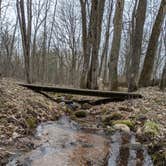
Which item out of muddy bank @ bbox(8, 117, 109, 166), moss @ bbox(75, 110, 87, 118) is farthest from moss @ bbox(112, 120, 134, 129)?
moss @ bbox(75, 110, 87, 118)

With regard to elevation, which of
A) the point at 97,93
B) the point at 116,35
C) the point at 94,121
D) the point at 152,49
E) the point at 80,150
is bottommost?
the point at 80,150

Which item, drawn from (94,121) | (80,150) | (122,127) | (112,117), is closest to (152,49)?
(112,117)

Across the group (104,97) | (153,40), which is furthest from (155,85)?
(104,97)

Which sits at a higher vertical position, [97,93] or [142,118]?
[97,93]

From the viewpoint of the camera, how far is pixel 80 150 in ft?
16.3

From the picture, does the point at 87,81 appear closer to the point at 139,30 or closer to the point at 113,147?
the point at 139,30

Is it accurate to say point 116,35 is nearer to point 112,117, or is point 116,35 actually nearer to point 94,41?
point 94,41

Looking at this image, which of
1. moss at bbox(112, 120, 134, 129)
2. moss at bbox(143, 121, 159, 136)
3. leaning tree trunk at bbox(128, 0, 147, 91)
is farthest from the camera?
leaning tree trunk at bbox(128, 0, 147, 91)

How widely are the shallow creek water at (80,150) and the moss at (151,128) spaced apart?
0.32 m

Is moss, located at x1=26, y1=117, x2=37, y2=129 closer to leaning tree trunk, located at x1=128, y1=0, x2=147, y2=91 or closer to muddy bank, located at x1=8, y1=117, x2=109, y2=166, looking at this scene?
muddy bank, located at x1=8, y1=117, x2=109, y2=166

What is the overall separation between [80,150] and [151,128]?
1.78 metres

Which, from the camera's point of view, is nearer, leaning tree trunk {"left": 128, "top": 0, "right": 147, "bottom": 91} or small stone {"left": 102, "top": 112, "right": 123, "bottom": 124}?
small stone {"left": 102, "top": 112, "right": 123, "bottom": 124}

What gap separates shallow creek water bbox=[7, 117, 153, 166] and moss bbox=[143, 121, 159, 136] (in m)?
0.32

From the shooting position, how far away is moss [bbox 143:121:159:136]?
5695mm
